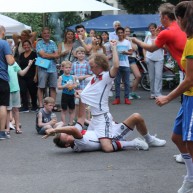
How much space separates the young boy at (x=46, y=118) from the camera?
1091 centimetres

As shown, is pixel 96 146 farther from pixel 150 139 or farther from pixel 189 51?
pixel 189 51

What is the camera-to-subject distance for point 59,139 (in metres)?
8.63

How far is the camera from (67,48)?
1402cm

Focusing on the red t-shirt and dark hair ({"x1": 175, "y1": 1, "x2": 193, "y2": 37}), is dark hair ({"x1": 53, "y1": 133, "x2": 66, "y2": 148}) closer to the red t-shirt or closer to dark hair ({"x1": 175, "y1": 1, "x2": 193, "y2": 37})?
the red t-shirt

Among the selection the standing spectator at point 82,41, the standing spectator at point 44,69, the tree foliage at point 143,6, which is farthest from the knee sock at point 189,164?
the tree foliage at point 143,6

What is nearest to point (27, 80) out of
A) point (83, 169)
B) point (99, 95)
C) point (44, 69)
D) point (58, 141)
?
point (44, 69)

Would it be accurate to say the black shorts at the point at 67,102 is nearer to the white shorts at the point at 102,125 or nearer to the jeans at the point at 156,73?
the white shorts at the point at 102,125

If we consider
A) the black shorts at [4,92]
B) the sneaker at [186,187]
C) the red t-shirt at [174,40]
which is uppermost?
the red t-shirt at [174,40]

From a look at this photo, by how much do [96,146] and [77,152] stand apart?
0.97 ft

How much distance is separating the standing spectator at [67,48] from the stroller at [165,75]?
4.86 metres

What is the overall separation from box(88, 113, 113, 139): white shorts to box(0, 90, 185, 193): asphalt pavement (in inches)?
11.0

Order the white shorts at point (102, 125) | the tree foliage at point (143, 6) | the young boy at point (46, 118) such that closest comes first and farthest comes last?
1. the white shorts at point (102, 125)
2. the young boy at point (46, 118)
3. the tree foliage at point (143, 6)

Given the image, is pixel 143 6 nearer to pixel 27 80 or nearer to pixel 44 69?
pixel 27 80

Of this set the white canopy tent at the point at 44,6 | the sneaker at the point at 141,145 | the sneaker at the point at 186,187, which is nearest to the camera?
the sneaker at the point at 186,187
